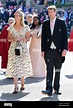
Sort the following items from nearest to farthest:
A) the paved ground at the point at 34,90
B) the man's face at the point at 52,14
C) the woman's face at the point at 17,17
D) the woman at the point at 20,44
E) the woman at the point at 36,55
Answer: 1. the man's face at the point at 52,14
2. the paved ground at the point at 34,90
3. the woman's face at the point at 17,17
4. the woman at the point at 20,44
5. the woman at the point at 36,55

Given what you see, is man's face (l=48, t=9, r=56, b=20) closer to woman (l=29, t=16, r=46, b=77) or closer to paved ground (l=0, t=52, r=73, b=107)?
paved ground (l=0, t=52, r=73, b=107)

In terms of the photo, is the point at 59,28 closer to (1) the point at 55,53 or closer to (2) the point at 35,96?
(1) the point at 55,53

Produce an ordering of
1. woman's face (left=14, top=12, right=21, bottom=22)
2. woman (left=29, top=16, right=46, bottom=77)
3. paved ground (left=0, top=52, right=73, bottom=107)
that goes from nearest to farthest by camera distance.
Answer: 1. paved ground (left=0, top=52, right=73, bottom=107)
2. woman's face (left=14, top=12, right=21, bottom=22)
3. woman (left=29, top=16, right=46, bottom=77)

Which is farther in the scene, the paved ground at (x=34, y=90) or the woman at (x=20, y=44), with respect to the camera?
the woman at (x=20, y=44)

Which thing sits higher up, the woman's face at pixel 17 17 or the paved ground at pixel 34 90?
the woman's face at pixel 17 17

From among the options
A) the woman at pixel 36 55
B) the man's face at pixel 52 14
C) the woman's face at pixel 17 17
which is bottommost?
the woman at pixel 36 55

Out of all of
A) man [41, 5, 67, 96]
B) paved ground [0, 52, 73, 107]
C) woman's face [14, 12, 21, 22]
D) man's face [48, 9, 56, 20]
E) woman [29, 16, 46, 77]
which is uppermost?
man's face [48, 9, 56, 20]

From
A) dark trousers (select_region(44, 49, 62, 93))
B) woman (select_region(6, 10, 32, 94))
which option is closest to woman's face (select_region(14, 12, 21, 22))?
woman (select_region(6, 10, 32, 94))

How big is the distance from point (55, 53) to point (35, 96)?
96 cm

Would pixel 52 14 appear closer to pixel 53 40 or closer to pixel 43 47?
pixel 53 40

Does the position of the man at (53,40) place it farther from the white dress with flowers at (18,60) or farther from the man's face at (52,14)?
the white dress with flowers at (18,60)

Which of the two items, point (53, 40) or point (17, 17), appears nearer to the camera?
point (53, 40)

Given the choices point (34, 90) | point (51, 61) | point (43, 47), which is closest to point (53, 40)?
point (43, 47)

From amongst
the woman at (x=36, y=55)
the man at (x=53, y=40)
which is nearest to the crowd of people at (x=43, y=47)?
the man at (x=53, y=40)
